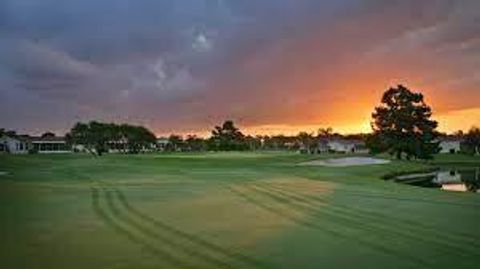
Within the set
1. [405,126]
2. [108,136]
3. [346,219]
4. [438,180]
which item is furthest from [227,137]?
[346,219]

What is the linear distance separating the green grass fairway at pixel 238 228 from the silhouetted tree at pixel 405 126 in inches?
2775

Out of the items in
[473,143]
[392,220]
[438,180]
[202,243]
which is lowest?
[202,243]

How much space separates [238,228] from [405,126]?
86433 mm

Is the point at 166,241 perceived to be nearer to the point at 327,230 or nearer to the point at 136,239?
the point at 136,239

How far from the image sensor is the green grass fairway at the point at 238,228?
46.5ft

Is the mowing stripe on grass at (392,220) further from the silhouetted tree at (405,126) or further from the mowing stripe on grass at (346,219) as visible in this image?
the silhouetted tree at (405,126)

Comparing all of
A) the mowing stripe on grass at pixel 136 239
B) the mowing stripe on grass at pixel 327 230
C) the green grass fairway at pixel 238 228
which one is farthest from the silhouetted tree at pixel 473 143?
the mowing stripe on grass at pixel 136 239

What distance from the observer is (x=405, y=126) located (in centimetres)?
10150

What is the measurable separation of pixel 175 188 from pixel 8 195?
26.6 ft

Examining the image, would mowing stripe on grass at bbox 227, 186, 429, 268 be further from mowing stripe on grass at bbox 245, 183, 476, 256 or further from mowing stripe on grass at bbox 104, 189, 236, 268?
mowing stripe on grass at bbox 104, 189, 236, 268

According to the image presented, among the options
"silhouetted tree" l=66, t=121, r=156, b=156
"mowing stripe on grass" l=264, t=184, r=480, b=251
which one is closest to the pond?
"mowing stripe on grass" l=264, t=184, r=480, b=251

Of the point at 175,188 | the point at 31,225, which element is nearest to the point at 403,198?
the point at 175,188

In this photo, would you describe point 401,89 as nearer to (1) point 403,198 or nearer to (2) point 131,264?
(1) point 403,198

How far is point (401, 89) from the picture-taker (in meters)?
103
